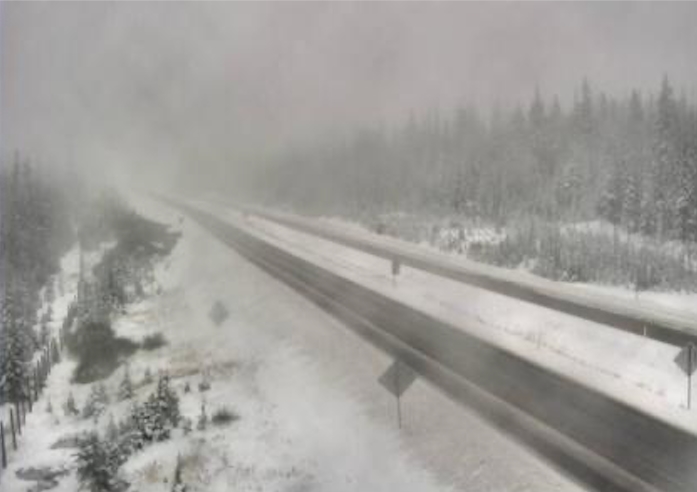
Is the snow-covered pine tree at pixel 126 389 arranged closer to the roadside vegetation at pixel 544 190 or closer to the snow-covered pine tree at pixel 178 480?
Result: the snow-covered pine tree at pixel 178 480

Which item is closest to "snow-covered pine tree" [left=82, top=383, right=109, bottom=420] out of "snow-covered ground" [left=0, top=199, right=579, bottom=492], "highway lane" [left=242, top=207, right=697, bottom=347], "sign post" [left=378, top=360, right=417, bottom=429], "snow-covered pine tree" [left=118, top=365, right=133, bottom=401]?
"snow-covered ground" [left=0, top=199, right=579, bottom=492]

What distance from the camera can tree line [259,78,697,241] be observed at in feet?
202

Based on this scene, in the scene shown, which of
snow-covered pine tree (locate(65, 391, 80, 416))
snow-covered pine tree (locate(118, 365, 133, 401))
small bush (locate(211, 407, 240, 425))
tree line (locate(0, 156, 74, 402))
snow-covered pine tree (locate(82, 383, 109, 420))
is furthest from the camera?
tree line (locate(0, 156, 74, 402))

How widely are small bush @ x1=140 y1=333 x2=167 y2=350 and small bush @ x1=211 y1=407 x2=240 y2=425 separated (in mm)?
11085

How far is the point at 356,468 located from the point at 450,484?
7.82 feet

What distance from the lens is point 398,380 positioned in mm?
15352

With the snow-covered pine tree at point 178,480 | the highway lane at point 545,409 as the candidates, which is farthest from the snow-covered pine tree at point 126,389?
the highway lane at point 545,409

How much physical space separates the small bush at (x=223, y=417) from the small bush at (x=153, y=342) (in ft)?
36.4

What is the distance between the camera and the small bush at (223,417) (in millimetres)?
18219

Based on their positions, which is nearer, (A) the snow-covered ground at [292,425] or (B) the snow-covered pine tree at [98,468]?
(A) the snow-covered ground at [292,425]

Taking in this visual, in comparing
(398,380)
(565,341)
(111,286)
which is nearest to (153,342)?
(111,286)

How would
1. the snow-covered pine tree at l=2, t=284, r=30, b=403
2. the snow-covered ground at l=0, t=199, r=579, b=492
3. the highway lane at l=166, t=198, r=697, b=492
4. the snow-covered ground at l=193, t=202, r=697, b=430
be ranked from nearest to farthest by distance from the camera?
the highway lane at l=166, t=198, r=697, b=492, the snow-covered ground at l=0, t=199, r=579, b=492, the snow-covered ground at l=193, t=202, r=697, b=430, the snow-covered pine tree at l=2, t=284, r=30, b=403

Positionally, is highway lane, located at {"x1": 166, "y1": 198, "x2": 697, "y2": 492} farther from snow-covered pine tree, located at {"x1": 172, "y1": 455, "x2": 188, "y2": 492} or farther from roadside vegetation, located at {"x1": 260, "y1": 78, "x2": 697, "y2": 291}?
roadside vegetation, located at {"x1": 260, "y1": 78, "x2": 697, "y2": 291}

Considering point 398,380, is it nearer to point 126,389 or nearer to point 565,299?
point 126,389
